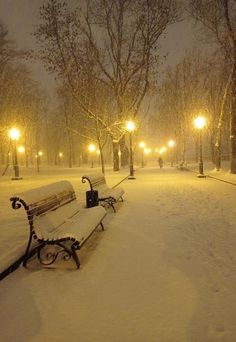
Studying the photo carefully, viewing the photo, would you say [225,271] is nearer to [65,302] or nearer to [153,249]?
[153,249]

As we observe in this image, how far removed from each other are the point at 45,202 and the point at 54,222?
0.37 metres

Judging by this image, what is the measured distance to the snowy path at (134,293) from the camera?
339 cm

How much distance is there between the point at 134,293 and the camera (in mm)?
4246

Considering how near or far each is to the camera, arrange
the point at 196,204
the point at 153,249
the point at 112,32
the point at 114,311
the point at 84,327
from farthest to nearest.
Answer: the point at 112,32 → the point at 196,204 → the point at 153,249 → the point at 114,311 → the point at 84,327

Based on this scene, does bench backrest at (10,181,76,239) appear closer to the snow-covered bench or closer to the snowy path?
the snowy path

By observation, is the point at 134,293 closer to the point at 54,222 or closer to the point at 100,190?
the point at 54,222

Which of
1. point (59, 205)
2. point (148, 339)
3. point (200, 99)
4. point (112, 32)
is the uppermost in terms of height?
point (112, 32)

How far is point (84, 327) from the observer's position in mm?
3486

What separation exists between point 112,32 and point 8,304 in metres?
27.6

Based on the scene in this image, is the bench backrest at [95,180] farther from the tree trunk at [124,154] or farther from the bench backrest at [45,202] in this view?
the tree trunk at [124,154]

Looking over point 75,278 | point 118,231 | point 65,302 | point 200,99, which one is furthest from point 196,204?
point 200,99

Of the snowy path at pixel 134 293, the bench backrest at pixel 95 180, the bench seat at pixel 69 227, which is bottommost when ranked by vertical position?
the snowy path at pixel 134 293

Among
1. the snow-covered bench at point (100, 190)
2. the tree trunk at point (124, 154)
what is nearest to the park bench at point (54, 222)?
the snow-covered bench at point (100, 190)

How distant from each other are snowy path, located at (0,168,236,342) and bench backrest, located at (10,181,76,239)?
77cm
